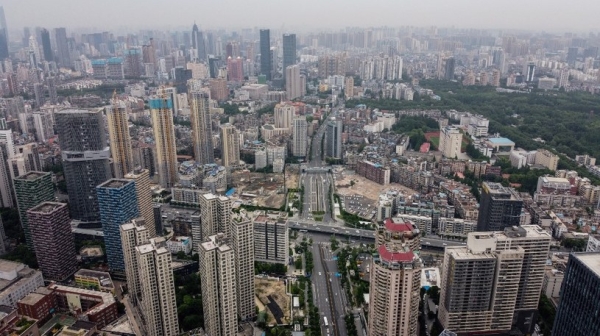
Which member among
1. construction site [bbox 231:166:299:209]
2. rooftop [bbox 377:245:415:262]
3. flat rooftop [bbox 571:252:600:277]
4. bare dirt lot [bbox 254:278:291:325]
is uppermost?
flat rooftop [bbox 571:252:600:277]

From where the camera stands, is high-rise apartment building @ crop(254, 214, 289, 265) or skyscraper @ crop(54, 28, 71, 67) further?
skyscraper @ crop(54, 28, 71, 67)

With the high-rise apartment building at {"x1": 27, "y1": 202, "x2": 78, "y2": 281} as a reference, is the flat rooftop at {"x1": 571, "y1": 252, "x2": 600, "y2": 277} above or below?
above

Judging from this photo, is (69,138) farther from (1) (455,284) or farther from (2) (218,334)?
(1) (455,284)

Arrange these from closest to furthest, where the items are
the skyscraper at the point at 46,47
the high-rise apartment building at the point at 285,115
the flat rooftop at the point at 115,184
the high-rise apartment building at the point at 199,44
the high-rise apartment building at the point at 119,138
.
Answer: the flat rooftop at the point at 115,184 → the high-rise apartment building at the point at 119,138 → the high-rise apartment building at the point at 285,115 → the skyscraper at the point at 46,47 → the high-rise apartment building at the point at 199,44

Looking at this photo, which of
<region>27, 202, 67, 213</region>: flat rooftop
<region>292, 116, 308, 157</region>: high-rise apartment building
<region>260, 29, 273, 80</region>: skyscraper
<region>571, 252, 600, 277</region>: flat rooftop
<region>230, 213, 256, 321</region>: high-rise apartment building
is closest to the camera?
<region>571, 252, 600, 277</region>: flat rooftop

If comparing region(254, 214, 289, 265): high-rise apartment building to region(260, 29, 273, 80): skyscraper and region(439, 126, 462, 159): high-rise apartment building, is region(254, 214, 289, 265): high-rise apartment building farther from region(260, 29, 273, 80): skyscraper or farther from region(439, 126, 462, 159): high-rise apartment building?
region(260, 29, 273, 80): skyscraper

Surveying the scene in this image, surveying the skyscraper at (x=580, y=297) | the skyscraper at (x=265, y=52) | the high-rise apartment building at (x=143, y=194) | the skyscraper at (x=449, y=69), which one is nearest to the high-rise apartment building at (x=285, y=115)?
the high-rise apartment building at (x=143, y=194)

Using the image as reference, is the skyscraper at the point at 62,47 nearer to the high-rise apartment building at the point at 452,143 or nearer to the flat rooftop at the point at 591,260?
the high-rise apartment building at the point at 452,143

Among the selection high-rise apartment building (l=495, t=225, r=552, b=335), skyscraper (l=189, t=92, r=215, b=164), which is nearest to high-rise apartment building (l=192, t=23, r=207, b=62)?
skyscraper (l=189, t=92, r=215, b=164)
